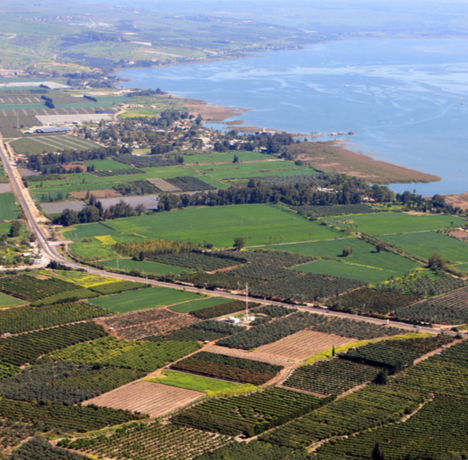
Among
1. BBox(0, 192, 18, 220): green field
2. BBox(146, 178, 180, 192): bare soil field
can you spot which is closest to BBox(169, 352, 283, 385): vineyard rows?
BBox(0, 192, 18, 220): green field

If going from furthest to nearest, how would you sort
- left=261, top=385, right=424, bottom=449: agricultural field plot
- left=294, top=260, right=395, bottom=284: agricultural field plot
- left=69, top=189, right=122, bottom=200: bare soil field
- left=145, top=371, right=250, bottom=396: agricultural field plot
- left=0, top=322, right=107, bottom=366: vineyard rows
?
left=69, top=189, right=122, bottom=200: bare soil field, left=294, top=260, right=395, bottom=284: agricultural field plot, left=0, top=322, right=107, bottom=366: vineyard rows, left=145, top=371, right=250, bottom=396: agricultural field plot, left=261, top=385, right=424, bottom=449: agricultural field plot

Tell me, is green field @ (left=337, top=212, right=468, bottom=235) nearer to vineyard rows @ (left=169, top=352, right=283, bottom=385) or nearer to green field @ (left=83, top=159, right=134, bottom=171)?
vineyard rows @ (left=169, top=352, right=283, bottom=385)

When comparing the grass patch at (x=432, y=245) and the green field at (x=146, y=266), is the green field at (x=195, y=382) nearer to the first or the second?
the green field at (x=146, y=266)

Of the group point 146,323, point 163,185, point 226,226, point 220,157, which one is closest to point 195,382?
point 146,323

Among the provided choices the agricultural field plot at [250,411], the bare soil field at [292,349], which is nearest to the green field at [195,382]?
the agricultural field plot at [250,411]

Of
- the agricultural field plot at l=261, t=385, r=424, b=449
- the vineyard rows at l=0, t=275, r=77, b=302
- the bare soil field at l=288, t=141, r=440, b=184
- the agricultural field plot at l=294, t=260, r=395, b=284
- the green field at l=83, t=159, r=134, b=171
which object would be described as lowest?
the vineyard rows at l=0, t=275, r=77, b=302

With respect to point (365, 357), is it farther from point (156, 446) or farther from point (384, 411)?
point (156, 446)
